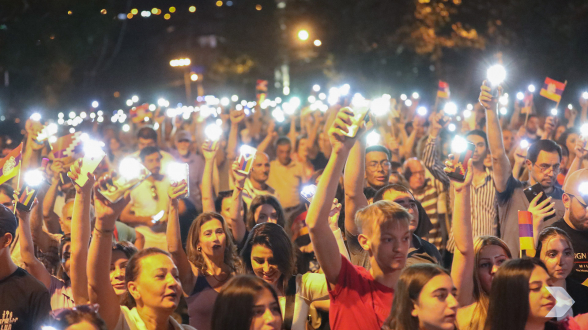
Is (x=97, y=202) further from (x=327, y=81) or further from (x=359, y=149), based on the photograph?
(x=327, y=81)

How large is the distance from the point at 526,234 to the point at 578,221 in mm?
937

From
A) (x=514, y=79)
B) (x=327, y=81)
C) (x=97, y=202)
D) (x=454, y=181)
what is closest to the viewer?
(x=97, y=202)

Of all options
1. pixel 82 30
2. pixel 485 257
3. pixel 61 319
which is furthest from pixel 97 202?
pixel 82 30

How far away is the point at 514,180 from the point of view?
6.89 metres

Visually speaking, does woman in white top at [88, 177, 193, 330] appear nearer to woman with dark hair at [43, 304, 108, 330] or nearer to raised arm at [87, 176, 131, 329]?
raised arm at [87, 176, 131, 329]

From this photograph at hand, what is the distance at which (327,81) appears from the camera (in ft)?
148

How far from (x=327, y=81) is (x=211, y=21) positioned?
177 feet

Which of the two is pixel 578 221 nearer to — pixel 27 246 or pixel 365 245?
pixel 365 245

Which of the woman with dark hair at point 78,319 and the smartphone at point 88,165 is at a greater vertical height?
the smartphone at point 88,165

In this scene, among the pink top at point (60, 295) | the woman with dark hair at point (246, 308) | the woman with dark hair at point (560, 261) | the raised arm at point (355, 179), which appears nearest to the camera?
the woman with dark hair at point (246, 308)

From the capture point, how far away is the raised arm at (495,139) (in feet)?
20.4

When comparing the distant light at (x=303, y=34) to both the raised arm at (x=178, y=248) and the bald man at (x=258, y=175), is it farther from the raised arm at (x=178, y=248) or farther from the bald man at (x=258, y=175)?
the raised arm at (x=178, y=248)

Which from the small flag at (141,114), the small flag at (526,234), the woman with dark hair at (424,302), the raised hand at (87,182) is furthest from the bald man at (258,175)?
the small flag at (141,114)

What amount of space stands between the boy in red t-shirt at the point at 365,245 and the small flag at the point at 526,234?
1.37 m
